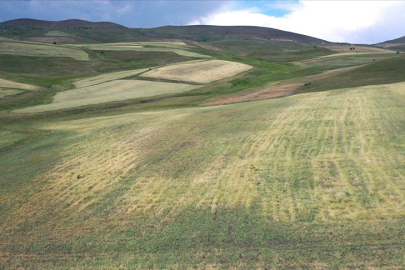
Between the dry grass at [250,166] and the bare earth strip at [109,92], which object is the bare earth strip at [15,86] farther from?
the dry grass at [250,166]

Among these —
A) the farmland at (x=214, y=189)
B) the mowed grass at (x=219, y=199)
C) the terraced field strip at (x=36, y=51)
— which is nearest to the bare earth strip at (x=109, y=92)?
the farmland at (x=214, y=189)

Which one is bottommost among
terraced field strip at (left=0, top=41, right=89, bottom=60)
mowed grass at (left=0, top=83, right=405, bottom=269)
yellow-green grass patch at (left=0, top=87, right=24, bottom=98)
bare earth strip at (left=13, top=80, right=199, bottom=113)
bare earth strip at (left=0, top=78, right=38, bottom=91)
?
mowed grass at (left=0, top=83, right=405, bottom=269)

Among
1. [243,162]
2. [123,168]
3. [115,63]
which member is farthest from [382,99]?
[115,63]

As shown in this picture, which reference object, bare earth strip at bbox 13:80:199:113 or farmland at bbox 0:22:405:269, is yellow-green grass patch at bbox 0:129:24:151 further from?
bare earth strip at bbox 13:80:199:113

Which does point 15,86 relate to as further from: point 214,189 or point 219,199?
A: point 219,199

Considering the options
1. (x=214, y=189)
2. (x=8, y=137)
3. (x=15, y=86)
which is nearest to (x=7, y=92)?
(x=15, y=86)

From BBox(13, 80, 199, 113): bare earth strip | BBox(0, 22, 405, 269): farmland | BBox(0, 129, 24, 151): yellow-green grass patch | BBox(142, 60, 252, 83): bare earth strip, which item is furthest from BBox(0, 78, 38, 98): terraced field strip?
BBox(0, 129, 24, 151): yellow-green grass patch
